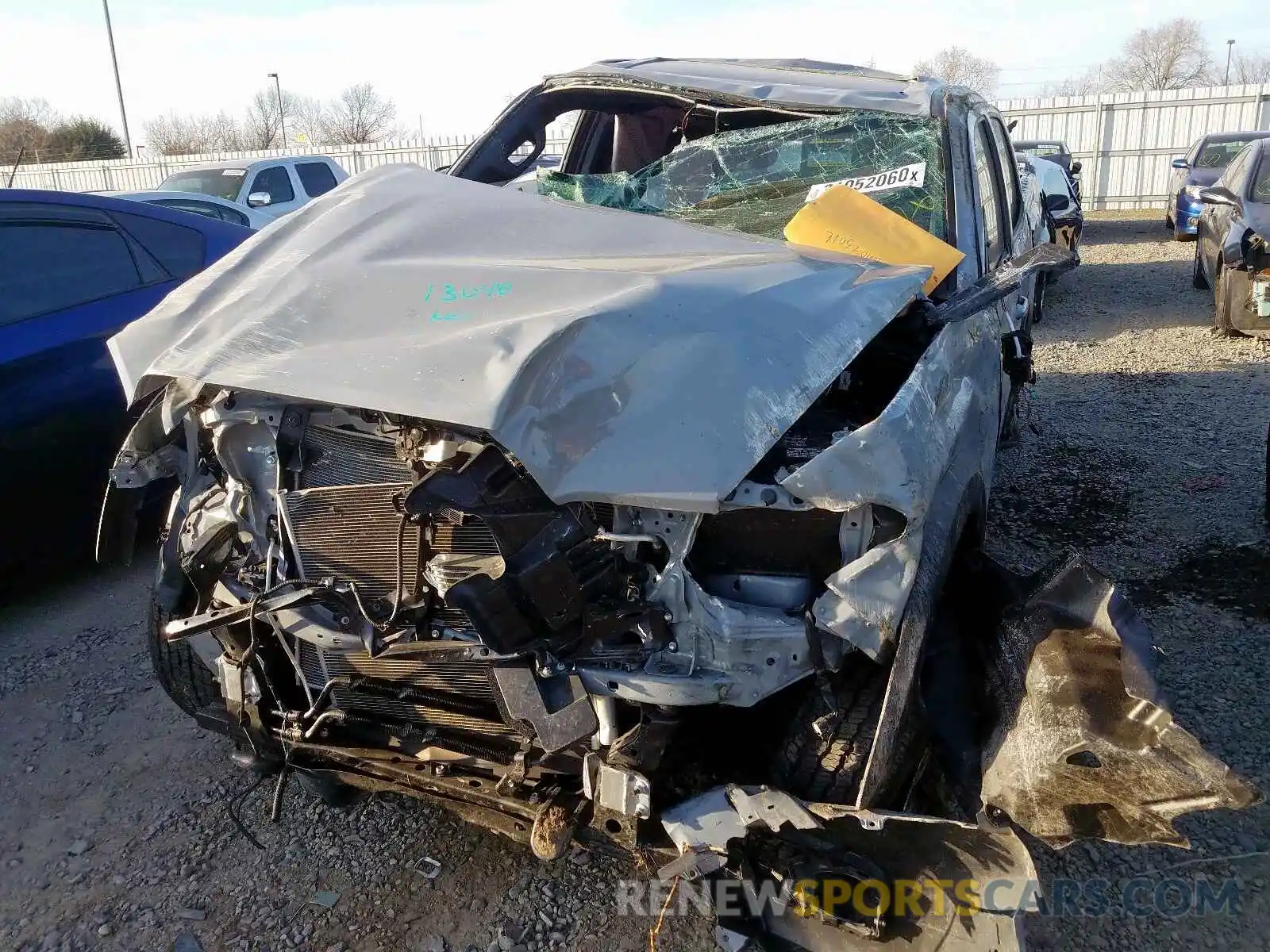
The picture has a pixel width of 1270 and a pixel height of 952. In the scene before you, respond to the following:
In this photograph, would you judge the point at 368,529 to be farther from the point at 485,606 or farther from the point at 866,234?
the point at 866,234

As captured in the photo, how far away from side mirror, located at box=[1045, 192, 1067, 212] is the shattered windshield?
772 centimetres

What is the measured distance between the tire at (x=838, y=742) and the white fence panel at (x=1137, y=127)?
2076cm

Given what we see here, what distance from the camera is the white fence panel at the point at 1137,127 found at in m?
19.7

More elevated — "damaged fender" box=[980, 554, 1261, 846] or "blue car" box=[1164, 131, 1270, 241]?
"blue car" box=[1164, 131, 1270, 241]

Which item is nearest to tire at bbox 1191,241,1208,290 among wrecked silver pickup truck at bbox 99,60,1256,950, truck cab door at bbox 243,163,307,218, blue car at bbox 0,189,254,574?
wrecked silver pickup truck at bbox 99,60,1256,950

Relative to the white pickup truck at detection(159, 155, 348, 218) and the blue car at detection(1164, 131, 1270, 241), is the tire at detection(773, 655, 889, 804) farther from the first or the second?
the blue car at detection(1164, 131, 1270, 241)

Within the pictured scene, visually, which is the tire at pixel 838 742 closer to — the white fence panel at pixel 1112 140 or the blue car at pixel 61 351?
the blue car at pixel 61 351

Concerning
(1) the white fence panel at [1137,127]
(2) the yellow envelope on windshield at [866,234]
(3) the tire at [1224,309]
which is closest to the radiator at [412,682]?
(2) the yellow envelope on windshield at [866,234]

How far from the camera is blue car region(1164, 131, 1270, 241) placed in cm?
1277

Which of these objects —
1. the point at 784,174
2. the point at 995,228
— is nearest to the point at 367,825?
the point at 784,174

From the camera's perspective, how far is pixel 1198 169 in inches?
520

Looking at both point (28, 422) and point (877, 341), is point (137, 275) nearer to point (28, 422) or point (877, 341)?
point (28, 422)

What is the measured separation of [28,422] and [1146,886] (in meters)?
4.13

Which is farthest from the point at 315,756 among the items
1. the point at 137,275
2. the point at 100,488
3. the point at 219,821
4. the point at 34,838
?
the point at 137,275
